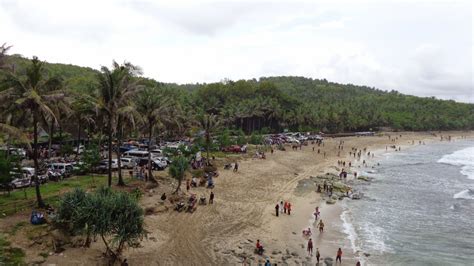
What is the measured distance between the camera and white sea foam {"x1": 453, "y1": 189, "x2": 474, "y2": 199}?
46.3 m

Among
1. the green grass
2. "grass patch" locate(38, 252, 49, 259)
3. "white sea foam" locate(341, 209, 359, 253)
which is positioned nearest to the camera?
"grass patch" locate(38, 252, 49, 259)

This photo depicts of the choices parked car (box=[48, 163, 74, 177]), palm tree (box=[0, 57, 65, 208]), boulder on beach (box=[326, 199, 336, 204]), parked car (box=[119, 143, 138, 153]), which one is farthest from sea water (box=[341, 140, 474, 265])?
parked car (box=[119, 143, 138, 153])

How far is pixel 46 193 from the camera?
28656 mm

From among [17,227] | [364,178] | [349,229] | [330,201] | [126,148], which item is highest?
[126,148]

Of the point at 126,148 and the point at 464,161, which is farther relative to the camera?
the point at 464,161

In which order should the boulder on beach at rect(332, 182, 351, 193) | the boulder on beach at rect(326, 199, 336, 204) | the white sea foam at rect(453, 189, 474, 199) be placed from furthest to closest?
the white sea foam at rect(453, 189, 474, 199) < the boulder on beach at rect(332, 182, 351, 193) < the boulder on beach at rect(326, 199, 336, 204)

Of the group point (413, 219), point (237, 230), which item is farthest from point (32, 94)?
point (413, 219)

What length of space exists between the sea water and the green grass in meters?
20.6

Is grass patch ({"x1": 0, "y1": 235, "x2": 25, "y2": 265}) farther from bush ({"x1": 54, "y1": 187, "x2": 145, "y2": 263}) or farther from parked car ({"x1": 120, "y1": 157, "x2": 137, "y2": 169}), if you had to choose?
parked car ({"x1": 120, "y1": 157, "x2": 137, "y2": 169})

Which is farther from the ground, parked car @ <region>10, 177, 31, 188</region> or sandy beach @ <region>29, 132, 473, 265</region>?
parked car @ <region>10, 177, 31, 188</region>

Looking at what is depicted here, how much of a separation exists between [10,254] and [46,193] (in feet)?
32.8

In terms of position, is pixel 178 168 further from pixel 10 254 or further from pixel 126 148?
pixel 126 148

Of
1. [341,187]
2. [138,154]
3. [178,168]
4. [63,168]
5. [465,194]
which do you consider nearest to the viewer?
[178,168]

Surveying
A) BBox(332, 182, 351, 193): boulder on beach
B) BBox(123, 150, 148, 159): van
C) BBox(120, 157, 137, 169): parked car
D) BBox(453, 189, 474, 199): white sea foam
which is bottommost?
BBox(453, 189, 474, 199): white sea foam
